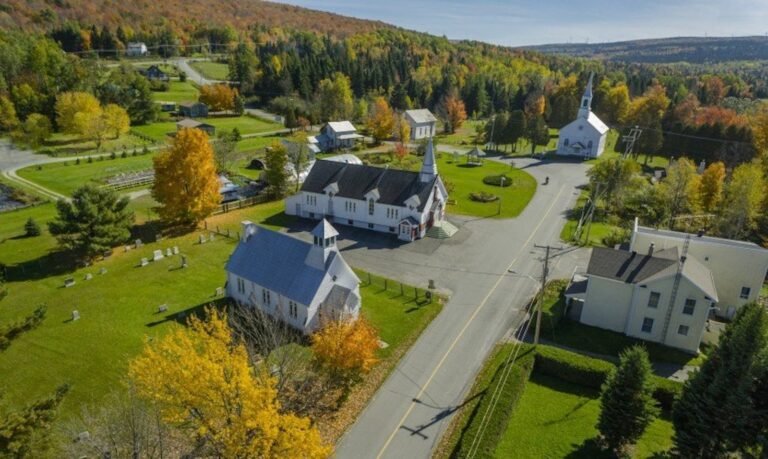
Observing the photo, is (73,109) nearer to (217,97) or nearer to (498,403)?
(217,97)

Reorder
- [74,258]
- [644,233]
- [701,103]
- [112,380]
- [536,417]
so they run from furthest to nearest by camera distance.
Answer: [701,103] < [74,258] < [644,233] < [112,380] < [536,417]

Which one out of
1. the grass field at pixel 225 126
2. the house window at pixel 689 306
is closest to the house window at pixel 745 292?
the house window at pixel 689 306

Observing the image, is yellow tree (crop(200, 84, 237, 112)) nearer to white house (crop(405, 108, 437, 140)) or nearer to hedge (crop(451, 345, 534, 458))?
white house (crop(405, 108, 437, 140))

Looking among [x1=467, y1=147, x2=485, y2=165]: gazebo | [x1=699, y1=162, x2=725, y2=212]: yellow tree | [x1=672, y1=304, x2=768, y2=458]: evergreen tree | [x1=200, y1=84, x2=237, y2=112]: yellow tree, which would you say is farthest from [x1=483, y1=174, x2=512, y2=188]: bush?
[x1=200, y1=84, x2=237, y2=112]: yellow tree

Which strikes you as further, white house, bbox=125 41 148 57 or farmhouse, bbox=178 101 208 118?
white house, bbox=125 41 148 57

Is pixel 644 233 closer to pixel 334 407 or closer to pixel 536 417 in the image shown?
pixel 536 417

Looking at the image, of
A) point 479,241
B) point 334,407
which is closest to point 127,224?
point 334,407

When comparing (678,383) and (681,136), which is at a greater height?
(681,136)
